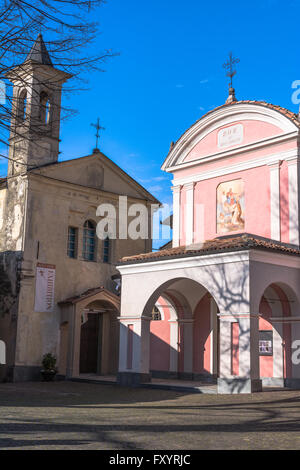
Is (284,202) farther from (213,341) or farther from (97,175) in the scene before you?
(97,175)

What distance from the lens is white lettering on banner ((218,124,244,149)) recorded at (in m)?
18.2

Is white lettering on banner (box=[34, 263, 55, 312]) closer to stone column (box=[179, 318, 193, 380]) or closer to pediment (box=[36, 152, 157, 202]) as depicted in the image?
pediment (box=[36, 152, 157, 202])

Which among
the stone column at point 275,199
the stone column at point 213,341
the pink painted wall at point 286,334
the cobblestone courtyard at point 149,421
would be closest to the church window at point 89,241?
the stone column at point 213,341

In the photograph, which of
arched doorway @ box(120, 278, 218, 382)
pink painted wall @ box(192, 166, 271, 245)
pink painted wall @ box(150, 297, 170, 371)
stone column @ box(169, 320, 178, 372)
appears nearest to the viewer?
pink painted wall @ box(192, 166, 271, 245)

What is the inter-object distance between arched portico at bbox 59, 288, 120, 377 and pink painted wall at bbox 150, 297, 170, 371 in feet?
9.36

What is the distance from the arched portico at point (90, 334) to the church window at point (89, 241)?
1603 millimetres

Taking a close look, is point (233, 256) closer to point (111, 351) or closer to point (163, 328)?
point (163, 328)

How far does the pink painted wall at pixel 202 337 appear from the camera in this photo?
1812cm

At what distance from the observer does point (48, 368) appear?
20297mm

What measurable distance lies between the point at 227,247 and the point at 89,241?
9.88m

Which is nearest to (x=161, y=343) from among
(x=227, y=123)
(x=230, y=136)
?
(x=230, y=136)

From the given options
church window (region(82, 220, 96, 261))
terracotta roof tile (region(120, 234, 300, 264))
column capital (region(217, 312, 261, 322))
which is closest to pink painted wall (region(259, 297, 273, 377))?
terracotta roof tile (region(120, 234, 300, 264))

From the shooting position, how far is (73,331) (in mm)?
21109
